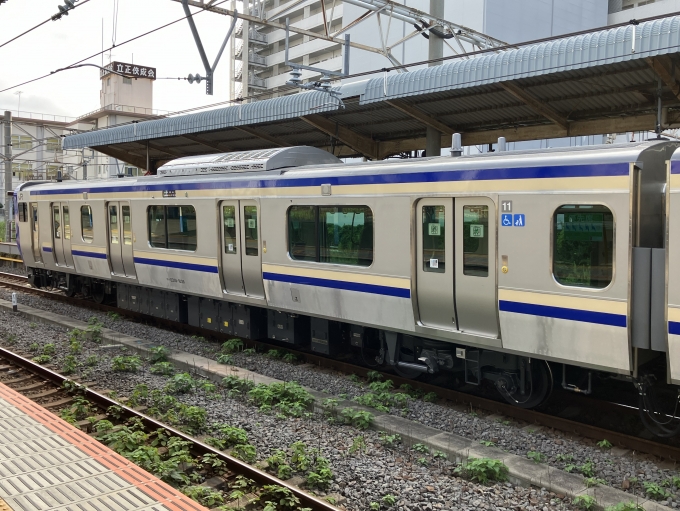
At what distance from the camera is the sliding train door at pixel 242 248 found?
10.8m

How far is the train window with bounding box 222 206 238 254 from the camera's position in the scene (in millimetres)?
11211

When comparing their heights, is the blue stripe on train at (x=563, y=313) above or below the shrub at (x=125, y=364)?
above

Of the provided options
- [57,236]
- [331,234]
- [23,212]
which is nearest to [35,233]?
[23,212]

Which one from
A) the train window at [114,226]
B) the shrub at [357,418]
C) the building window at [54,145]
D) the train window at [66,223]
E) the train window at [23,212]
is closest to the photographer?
the shrub at [357,418]

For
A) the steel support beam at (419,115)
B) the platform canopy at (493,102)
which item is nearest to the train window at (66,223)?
the platform canopy at (493,102)

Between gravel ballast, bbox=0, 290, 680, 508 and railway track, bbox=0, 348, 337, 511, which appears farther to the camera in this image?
gravel ballast, bbox=0, 290, 680, 508

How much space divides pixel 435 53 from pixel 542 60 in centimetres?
435

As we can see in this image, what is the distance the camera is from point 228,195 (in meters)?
11.2

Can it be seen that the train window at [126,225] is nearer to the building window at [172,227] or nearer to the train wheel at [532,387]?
the building window at [172,227]

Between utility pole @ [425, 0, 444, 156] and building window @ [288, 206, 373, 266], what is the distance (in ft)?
13.9

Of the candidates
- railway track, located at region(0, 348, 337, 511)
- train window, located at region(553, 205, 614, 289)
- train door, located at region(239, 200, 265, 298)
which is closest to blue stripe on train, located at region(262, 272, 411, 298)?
train door, located at region(239, 200, 265, 298)

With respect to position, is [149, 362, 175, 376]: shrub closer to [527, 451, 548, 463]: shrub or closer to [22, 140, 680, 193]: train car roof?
[22, 140, 680, 193]: train car roof

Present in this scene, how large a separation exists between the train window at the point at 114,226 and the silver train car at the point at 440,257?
701 mm

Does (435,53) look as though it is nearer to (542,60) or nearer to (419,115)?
(419,115)
